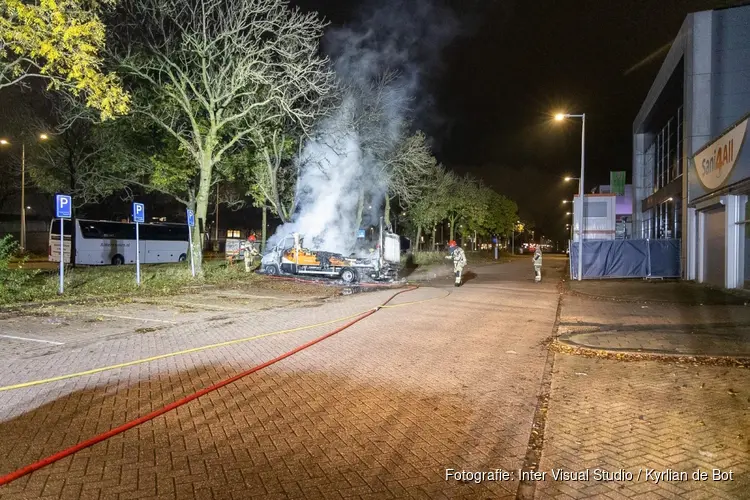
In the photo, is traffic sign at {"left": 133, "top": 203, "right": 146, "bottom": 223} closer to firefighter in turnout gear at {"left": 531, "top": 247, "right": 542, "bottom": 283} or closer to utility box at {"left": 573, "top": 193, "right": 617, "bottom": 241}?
firefighter in turnout gear at {"left": 531, "top": 247, "right": 542, "bottom": 283}

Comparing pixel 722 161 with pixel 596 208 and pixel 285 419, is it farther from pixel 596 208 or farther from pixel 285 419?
pixel 285 419

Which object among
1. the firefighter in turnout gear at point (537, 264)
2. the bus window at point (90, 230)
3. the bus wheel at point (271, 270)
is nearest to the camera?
the bus wheel at point (271, 270)

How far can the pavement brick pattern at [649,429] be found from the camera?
3.62 m

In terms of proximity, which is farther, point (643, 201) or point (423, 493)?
point (643, 201)

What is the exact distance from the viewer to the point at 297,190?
2739 cm

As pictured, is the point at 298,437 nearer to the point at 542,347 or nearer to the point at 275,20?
the point at 542,347

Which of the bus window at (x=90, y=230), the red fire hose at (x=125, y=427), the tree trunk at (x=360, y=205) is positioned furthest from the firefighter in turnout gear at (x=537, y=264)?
the bus window at (x=90, y=230)

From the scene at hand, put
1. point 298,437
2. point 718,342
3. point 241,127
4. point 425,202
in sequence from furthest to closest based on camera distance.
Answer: point 425,202, point 241,127, point 718,342, point 298,437

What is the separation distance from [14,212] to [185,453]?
58409mm

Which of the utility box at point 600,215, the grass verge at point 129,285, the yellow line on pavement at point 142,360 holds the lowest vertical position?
the yellow line on pavement at point 142,360

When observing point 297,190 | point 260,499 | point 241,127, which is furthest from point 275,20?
point 260,499

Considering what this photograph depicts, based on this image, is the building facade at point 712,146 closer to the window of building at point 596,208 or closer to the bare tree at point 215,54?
the window of building at point 596,208

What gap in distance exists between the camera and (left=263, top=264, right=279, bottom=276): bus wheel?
22.0 metres

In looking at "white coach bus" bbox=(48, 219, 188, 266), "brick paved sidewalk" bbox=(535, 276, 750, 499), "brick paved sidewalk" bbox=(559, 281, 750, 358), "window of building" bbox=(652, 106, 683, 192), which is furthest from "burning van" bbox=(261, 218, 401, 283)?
"window of building" bbox=(652, 106, 683, 192)
